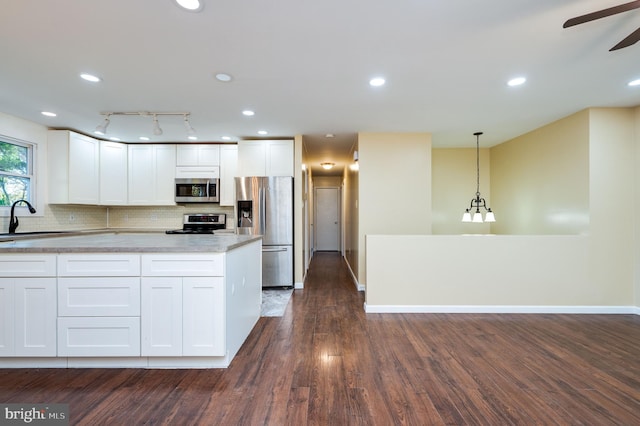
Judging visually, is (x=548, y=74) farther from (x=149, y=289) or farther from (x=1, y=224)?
(x=1, y=224)

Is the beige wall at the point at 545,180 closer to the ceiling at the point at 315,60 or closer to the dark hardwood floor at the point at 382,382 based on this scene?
the ceiling at the point at 315,60

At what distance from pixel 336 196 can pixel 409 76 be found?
Answer: 21.4 ft

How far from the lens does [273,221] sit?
4.48 metres

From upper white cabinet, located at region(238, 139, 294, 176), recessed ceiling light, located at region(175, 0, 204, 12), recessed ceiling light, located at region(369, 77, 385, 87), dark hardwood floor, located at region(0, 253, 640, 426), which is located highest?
recessed ceiling light, located at region(369, 77, 385, 87)

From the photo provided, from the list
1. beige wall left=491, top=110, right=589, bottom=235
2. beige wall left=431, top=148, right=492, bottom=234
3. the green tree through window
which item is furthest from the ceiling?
beige wall left=431, top=148, right=492, bottom=234

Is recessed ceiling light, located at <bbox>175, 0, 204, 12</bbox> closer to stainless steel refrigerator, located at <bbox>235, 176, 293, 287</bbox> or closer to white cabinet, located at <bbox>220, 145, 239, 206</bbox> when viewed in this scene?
stainless steel refrigerator, located at <bbox>235, 176, 293, 287</bbox>

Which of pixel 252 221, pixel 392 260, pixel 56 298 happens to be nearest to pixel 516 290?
pixel 392 260

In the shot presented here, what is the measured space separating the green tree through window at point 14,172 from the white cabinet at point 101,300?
270 cm

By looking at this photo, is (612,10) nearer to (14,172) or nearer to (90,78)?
(90,78)

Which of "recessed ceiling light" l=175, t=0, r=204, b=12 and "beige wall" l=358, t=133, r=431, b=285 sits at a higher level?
"recessed ceiling light" l=175, t=0, r=204, b=12

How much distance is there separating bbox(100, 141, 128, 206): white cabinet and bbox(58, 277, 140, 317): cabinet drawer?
3.14 metres

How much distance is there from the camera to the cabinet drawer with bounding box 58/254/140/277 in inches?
81.8

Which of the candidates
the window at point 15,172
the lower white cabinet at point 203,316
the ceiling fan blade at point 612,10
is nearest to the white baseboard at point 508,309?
the lower white cabinet at point 203,316

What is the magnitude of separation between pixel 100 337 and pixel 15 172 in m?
3.28
